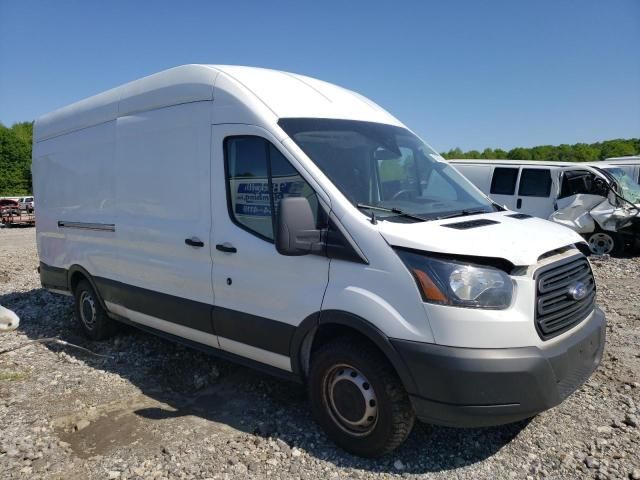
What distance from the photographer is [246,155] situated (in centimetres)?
385

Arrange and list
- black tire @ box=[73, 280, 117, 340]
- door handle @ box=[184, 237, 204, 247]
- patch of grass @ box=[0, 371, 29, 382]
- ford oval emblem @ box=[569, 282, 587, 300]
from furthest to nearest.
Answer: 1. black tire @ box=[73, 280, 117, 340]
2. patch of grass @ box=[0, 371, 29, 382]
3. door handle @ box=[184, 237, 204, 247]
4. ford oval emblem @ box=[569, 282, 587, 300]

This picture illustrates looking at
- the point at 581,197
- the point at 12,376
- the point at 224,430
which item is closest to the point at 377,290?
the point at 224,430

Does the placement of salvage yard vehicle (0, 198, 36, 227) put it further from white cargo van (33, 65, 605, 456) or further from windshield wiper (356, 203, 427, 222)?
windshield wiper (356, 203, 427, 222)

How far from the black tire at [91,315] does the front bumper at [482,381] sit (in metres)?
4.17

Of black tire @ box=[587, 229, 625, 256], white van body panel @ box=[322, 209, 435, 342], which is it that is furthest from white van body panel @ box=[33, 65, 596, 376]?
black tire @ box=[587, 229, 625, 256]

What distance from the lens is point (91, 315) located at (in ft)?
20.0

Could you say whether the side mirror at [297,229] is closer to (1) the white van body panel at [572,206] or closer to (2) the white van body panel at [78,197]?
(2) the white van body panel at [78,197]

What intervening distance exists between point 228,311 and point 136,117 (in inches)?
87.6

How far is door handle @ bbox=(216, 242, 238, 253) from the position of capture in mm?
3865

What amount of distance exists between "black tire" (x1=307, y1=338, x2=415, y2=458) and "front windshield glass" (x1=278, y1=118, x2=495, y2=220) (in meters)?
0.92

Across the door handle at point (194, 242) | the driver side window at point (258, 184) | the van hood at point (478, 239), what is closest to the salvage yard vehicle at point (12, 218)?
the door handle at point (194, 242)

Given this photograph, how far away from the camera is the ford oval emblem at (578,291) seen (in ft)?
10.5

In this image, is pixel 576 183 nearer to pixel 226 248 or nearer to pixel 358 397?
pixel 226 248

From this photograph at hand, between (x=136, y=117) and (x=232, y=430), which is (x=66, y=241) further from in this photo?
(x=232, y=430)
